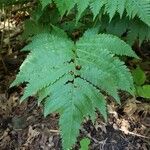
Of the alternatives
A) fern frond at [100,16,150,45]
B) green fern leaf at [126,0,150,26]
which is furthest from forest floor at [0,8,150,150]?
green fern leaf at [126,0,150,26]

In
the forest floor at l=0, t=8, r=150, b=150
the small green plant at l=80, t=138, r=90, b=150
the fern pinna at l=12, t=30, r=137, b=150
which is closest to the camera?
the fern pinna at l=12, t=30, r=137, b=150

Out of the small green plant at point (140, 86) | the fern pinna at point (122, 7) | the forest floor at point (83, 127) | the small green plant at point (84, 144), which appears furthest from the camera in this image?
the small green plant at point (140, 86)

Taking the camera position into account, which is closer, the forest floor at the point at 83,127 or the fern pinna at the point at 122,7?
the fern pinna at the point at 122,7

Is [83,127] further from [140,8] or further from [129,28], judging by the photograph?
[140,8]

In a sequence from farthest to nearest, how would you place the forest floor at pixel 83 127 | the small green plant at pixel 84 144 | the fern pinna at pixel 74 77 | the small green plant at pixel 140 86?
the small green plant at pixel 140 86 < the forest floor at pixel 83 127 < the small green plant at pixel 84 144 < the fern pinna at pixel 74 77

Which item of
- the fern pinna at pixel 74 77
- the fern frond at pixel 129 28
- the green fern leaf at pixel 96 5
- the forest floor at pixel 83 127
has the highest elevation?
the green fern leaf at pixel 96 5

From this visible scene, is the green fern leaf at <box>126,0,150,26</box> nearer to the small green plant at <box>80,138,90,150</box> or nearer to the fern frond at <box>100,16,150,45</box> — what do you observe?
the fern frond at <box>100,16,150,45</box>

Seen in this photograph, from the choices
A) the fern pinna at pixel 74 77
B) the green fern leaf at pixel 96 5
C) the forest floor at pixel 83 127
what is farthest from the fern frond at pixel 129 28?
the forest floor at pixel 83 127

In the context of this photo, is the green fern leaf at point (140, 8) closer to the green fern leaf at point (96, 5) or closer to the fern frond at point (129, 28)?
the green fern leaf at point (96, 5)
